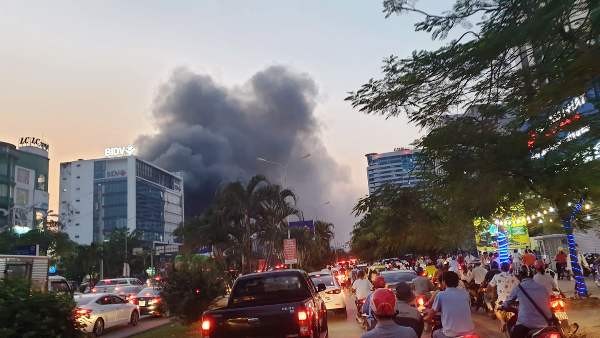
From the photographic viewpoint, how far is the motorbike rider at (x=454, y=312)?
6500mm

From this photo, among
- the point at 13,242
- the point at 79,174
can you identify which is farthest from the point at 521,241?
the point at 79,174

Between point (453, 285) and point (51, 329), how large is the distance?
17.2 ft

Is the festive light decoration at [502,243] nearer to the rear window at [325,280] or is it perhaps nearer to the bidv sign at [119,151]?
the rear window at [325,280]

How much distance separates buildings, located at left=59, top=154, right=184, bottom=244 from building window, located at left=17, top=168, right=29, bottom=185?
187 ft

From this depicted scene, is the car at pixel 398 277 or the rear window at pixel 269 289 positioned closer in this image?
the rear window at pixel 269 289

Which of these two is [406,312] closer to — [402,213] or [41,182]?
[402,213]

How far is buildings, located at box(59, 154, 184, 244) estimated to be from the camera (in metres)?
150

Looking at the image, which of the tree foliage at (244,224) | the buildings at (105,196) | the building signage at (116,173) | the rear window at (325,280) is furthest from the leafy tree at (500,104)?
the building signage at (116,173)

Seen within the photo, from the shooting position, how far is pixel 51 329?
7223 millimetres

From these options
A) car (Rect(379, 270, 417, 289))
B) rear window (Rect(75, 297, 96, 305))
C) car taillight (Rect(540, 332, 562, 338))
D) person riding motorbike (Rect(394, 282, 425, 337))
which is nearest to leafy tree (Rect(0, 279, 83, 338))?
person riding motorbike (Rect(394, 282, 425, 337))

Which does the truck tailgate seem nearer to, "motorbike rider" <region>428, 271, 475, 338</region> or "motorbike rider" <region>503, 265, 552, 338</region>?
"motorbike rider" <region>428, 271, 475, 338</region>

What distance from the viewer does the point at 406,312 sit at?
23.5 ft

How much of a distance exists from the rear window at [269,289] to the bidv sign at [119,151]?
15113 cm

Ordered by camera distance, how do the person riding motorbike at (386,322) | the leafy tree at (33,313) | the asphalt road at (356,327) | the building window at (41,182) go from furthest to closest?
the building window at (41,182) < the asphalt road at (356,327) < the leafy tree at (33,313) < the person riding motorbike at (386,322)
